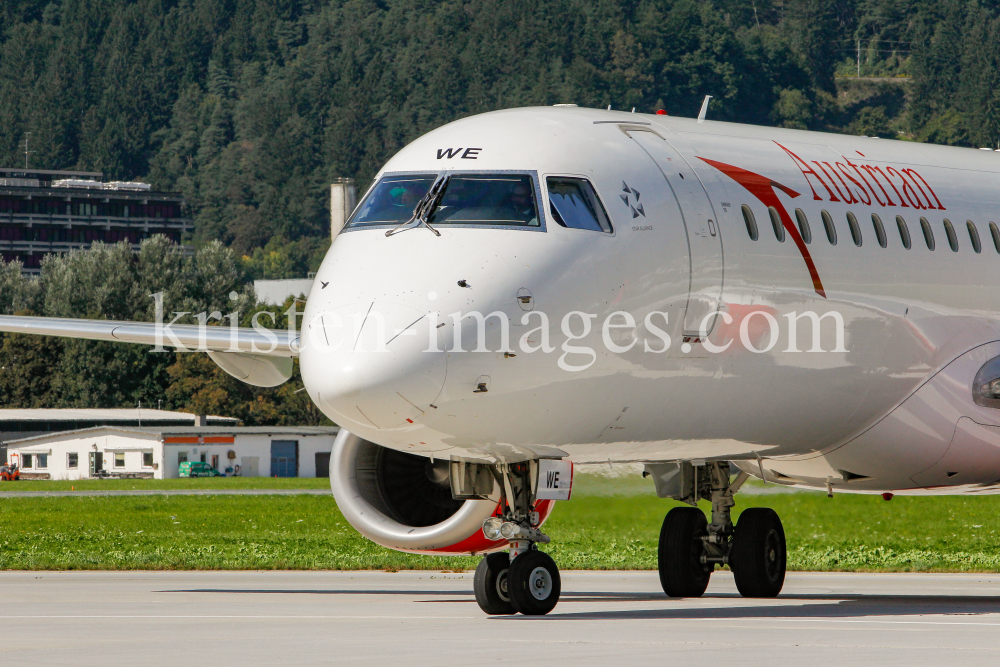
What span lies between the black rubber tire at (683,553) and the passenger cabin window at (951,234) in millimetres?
3910

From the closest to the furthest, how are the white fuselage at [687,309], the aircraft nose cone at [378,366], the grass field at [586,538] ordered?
the aircraft nose cone at [378,366] → the white fuselage at [687,309] → the grass field at [586,538]

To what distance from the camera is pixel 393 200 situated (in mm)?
14648

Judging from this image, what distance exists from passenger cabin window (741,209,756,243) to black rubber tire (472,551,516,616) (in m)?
3.81

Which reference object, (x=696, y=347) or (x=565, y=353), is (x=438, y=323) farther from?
(x=696, y=347)

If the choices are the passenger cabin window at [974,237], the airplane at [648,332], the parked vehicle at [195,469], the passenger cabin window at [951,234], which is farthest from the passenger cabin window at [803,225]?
the parked vehicle at [195,469]

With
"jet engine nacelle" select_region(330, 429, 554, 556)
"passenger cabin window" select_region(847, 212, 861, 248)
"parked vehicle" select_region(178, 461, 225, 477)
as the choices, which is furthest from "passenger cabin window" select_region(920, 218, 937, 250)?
"parked vehicle" select_region(178, 461, 225, 477)

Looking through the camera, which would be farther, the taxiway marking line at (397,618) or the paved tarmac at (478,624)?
the taxiway marking line at (397,618)

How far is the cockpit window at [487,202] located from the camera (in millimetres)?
14070

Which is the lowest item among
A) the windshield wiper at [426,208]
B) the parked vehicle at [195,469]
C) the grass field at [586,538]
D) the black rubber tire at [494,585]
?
the parked vehicle at [195,469]

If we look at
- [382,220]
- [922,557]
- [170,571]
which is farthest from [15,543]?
[382,220]

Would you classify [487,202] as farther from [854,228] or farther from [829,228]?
[854,228]

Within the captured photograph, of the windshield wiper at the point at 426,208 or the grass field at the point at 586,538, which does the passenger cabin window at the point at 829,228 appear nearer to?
the grass field at the point at 586,538

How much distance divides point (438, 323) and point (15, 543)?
2059 cm

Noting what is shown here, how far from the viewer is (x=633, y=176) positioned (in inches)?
586
